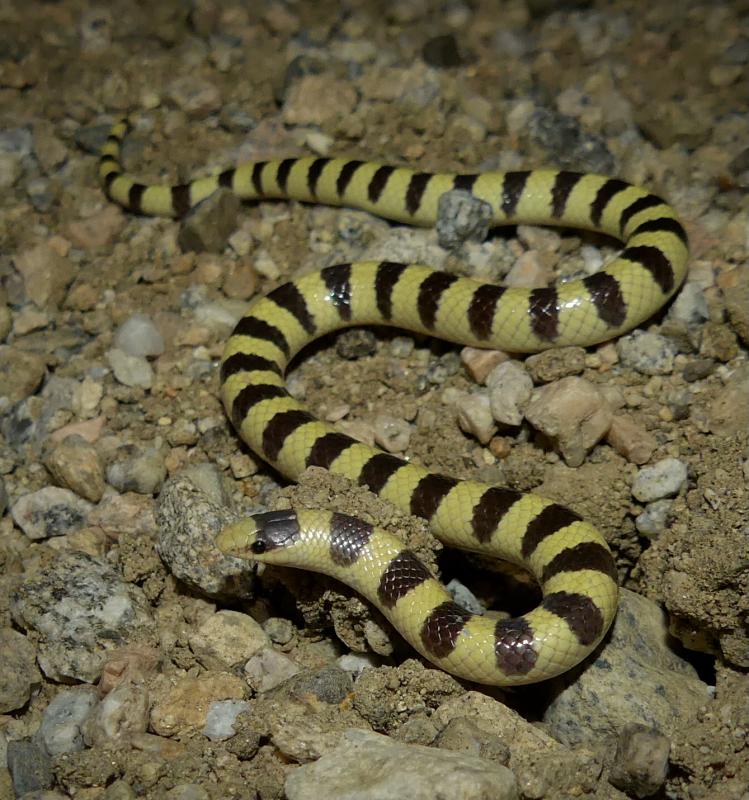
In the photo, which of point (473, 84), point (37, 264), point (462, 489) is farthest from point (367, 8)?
point (462, 489)

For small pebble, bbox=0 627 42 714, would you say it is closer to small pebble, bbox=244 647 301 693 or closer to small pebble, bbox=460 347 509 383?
small pebble, bbox=244 647 301 693

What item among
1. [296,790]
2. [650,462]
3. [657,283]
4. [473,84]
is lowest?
[296,790]

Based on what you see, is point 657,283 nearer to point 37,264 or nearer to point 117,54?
point 37,264

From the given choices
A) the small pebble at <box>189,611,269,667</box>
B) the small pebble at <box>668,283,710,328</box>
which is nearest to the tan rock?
the small pebble at <box>189,611,269,667</box>

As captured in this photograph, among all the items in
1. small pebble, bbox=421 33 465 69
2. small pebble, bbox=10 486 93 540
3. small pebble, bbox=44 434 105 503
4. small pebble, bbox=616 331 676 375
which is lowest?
small pebble, bbox=10 486 93 540

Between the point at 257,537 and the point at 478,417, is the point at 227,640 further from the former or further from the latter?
the point at 478,417

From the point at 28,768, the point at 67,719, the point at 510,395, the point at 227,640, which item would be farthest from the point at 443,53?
the point at 28,768
